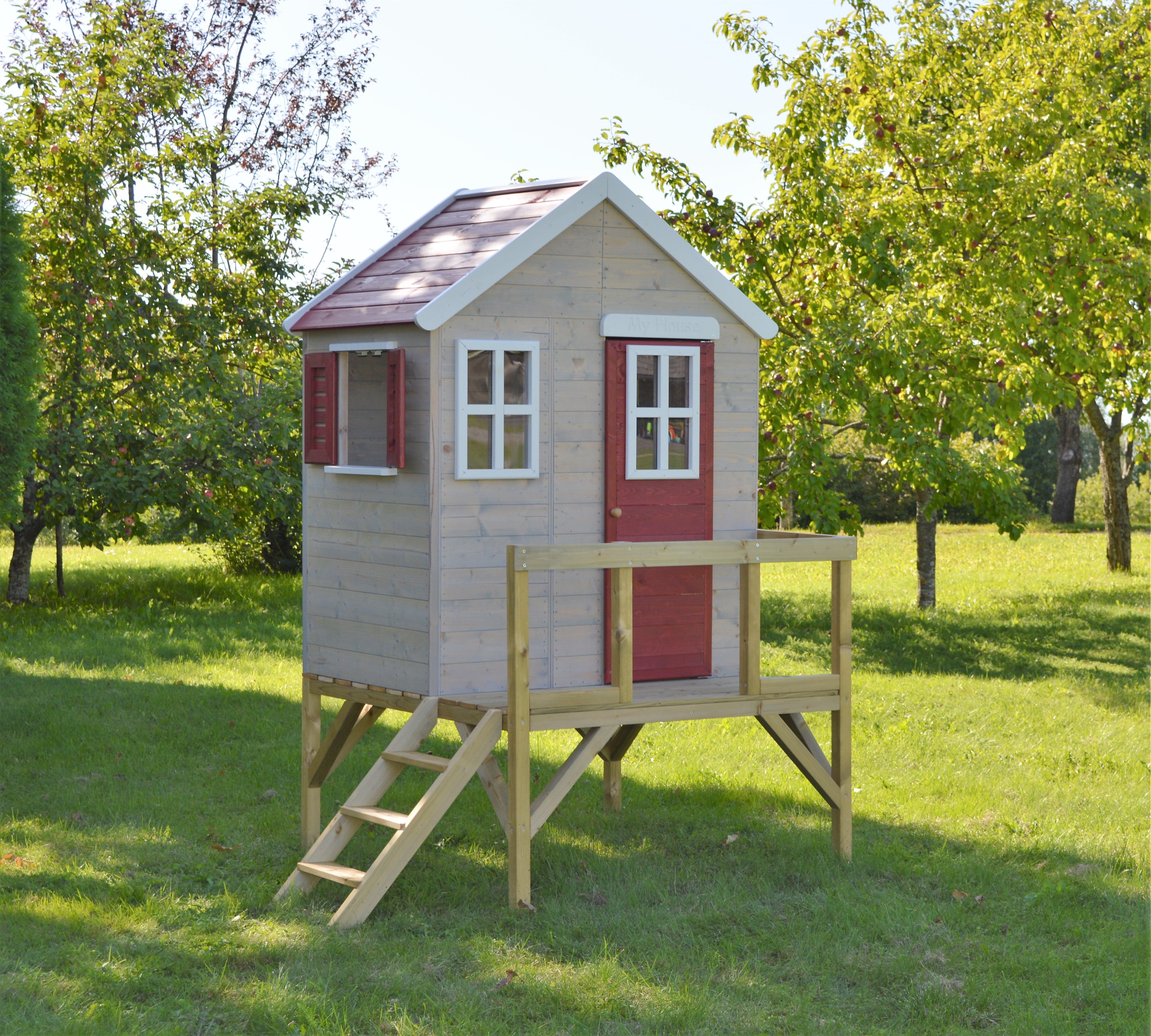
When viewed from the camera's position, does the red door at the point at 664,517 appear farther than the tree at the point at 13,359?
No

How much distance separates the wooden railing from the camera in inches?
247

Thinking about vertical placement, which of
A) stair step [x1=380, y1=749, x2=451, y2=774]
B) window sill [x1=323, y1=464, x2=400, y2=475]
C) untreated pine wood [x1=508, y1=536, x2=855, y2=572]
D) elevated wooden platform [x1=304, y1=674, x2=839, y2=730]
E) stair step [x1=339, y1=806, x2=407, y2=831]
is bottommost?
stair step [x1=339, y1=806, x2=407, y2=831]

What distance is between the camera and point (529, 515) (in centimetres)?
682

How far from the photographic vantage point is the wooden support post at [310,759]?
7.56 meters

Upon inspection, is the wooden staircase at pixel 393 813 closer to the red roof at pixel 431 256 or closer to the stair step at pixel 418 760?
the stair step at pixel 418 760

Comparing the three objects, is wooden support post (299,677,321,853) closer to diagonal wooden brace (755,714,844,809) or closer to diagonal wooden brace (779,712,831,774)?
diagonal wooden brace (755,714,844,809)

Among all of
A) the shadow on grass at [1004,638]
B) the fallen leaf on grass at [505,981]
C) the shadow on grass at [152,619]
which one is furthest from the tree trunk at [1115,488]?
the fallen leaf on grass at [505,981]

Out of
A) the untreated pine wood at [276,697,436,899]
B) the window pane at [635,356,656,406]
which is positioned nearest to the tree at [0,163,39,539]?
the untreated pine wood at [276,697,436,899]

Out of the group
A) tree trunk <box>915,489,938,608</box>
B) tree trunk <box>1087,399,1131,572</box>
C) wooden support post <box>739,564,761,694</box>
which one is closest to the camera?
wooden support post <box>739,564,761,694</box>

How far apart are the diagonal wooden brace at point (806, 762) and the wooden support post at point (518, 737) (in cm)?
165

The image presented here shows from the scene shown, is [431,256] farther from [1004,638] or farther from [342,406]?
[1004,638]

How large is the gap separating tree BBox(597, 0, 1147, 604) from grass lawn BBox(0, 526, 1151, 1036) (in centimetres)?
287

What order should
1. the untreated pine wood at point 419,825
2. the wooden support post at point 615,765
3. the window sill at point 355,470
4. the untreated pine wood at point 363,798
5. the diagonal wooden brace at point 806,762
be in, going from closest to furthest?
the untreated pine wood at point 419,825 → the untreated pine wood at point 363,798 → the window sill at point 355,470 → the diagonal wooden brace at point 806,762 → the wooden support post at point 615,765

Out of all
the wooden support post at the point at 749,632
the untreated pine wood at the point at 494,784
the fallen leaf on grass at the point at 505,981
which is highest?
the wooden support post at the point at 749,632
